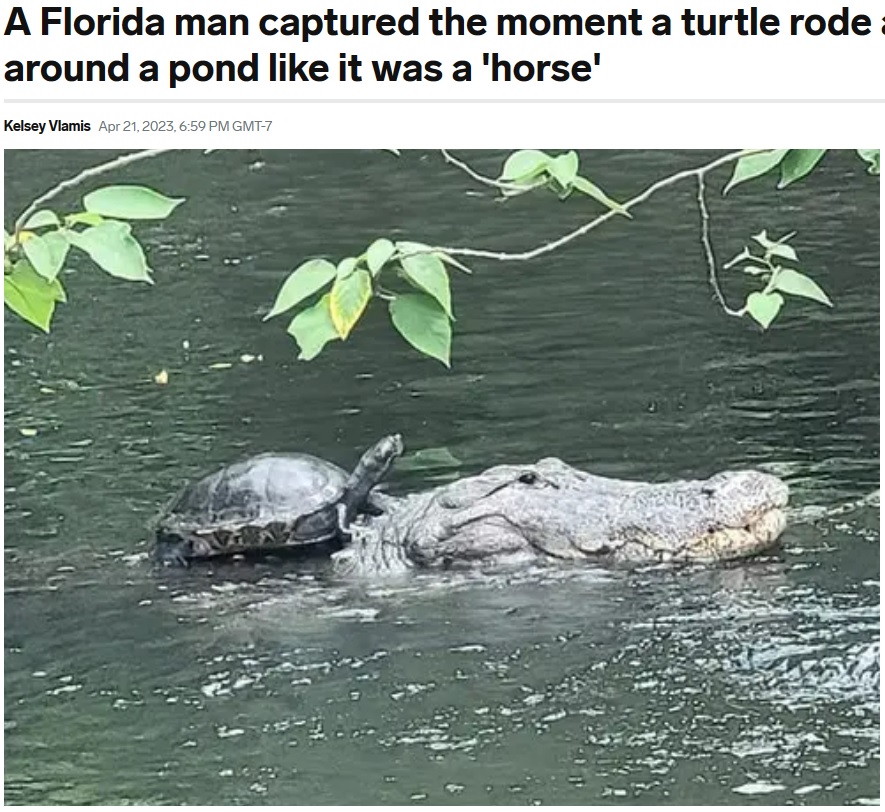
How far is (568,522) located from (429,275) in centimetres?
370

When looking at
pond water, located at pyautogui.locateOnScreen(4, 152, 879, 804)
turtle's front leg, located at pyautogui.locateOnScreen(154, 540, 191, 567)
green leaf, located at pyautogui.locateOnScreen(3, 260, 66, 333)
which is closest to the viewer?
green leaf, located at pyautogui.locateOnScreen(3, 260, 66, 333)

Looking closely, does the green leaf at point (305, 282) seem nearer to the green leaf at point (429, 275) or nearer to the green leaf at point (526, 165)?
the green leaf at point (429, 275)

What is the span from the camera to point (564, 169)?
3.34 metres

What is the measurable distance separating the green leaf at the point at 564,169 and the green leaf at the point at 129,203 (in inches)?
28.3

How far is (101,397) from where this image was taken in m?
8.05

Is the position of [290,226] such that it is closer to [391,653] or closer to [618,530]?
[618,530]

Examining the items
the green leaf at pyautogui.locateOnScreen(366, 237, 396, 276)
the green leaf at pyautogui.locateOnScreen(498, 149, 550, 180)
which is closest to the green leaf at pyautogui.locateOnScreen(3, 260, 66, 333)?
the green leaf at pyautogui.locateOnScreen(366, 237, 396, 276)

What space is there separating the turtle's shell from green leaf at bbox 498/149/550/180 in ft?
11.7

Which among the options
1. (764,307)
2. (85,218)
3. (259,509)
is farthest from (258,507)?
(85,218)

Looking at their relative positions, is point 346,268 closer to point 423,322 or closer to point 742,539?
point 423,322

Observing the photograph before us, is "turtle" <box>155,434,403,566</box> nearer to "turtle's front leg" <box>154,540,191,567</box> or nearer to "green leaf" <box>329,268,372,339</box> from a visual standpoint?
"turtle's front leg" <box>154,540,191,567</box>

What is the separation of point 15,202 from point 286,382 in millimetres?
4264

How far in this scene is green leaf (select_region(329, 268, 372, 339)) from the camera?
3.12 meters
